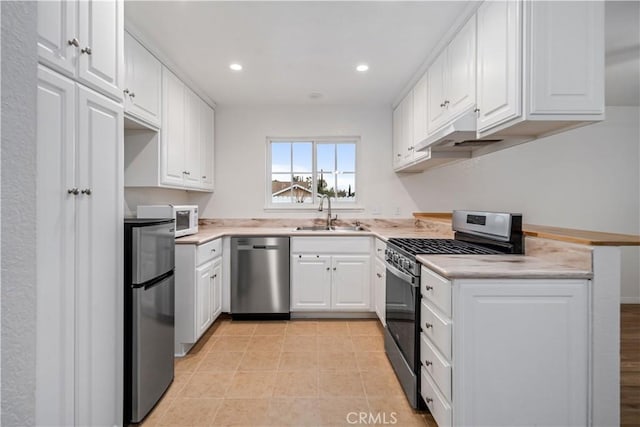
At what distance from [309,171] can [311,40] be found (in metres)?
1.80

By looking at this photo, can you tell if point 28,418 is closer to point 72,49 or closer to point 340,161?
point 72,49

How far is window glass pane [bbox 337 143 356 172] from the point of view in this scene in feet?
12.7

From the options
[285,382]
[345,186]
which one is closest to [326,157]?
[345,186]

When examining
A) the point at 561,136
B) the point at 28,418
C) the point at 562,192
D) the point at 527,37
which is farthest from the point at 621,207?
the point at 28,418

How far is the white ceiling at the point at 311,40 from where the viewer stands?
6.32 feet

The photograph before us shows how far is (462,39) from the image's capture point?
2027mm

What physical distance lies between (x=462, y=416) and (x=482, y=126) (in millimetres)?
1548

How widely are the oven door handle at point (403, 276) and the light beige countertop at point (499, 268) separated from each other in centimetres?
15

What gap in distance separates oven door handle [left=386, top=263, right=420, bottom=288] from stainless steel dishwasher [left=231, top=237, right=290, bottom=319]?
4.13ft

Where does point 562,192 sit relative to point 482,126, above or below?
below

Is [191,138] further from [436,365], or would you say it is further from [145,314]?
[436,365]

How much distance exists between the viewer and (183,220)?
9.00 ft

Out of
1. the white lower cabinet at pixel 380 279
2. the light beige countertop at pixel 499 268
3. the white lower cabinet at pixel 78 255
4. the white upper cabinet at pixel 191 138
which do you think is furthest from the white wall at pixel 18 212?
the white upper cabinet at pixel 191 138

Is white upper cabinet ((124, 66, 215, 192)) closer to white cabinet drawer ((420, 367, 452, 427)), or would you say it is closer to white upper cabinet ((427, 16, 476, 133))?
white upper cabinet ((427, 16, 476, 133))
